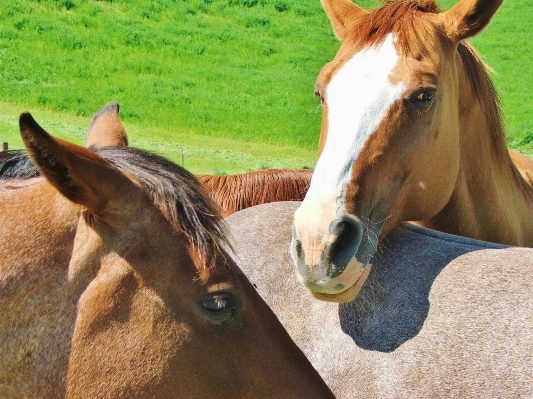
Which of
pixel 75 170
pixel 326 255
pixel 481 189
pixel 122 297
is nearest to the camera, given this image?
pixel 75 170

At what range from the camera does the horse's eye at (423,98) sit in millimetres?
2686

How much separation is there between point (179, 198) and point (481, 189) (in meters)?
1.87

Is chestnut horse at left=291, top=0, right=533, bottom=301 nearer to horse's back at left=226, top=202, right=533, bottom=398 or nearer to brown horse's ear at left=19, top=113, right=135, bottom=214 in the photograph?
horse's back at left=226, top=202, right=533, bottom=398

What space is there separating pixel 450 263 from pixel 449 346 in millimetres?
415

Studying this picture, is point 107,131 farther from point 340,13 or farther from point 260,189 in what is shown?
point 260,189

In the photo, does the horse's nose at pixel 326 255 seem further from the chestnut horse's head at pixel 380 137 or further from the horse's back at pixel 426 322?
the horse's back at pixel 426 322

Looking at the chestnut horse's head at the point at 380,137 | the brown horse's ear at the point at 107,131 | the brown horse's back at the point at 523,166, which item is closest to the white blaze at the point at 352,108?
the chestnut horse's head at the point at 380,137

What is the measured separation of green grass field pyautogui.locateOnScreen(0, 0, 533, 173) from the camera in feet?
73.7

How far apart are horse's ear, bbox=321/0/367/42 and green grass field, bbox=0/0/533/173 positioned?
12552 mm

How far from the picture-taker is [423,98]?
8.90ft

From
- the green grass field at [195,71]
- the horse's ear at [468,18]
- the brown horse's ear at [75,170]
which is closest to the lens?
the brown horse's ear at [75,170]

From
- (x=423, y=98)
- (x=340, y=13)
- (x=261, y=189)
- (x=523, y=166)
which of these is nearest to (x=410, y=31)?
(x=423, y=98)

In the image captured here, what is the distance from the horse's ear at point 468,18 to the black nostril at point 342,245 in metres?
1.13

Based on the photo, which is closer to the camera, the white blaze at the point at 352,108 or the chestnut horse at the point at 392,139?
the chestnut horse at the point at 392,139
